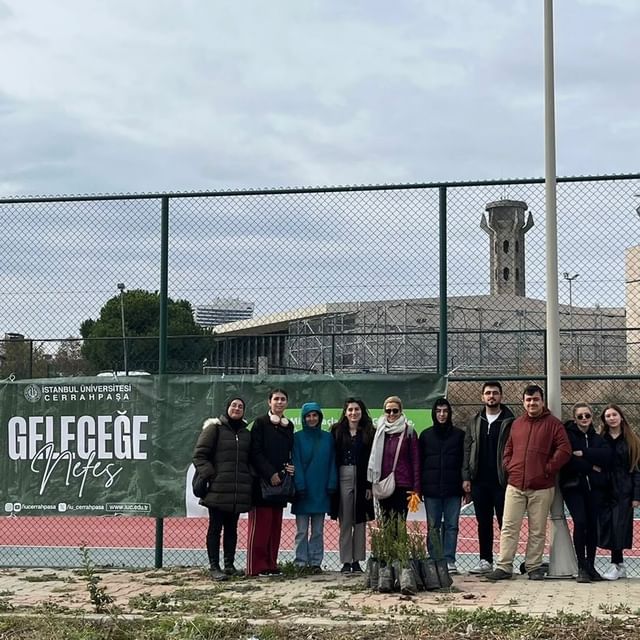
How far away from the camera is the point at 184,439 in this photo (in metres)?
10.4

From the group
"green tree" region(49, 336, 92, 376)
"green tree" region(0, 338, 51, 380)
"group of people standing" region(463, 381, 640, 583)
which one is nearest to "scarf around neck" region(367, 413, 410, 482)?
"group of people standing" region(463, 381, 640, 583)

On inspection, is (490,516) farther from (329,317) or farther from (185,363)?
(185,363)

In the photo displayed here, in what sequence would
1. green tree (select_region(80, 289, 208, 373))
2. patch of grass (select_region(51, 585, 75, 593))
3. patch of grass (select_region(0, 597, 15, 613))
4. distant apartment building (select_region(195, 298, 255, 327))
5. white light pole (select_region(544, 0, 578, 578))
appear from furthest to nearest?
green tree (select_region(80, 289, 208, 373)) → distant apartment building (select_region(195, 298, 255, 327)) → white light pole (select_region(544, 0, 578, 578)) → patch of grass (select_region(51, 585, 75, 593)) → patch of grass (select_region(0, 597, 15, 613))

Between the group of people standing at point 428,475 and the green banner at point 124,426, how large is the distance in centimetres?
37

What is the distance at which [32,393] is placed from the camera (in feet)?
35.1

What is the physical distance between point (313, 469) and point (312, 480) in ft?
0.35

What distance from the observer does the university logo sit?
1068 centimetres

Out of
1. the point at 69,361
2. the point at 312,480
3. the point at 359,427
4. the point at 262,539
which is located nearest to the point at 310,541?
the point at 262,539

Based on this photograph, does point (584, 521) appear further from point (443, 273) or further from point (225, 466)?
point (225, 466)

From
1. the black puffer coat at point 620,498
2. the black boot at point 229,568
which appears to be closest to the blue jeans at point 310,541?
the black boot at point 229,568

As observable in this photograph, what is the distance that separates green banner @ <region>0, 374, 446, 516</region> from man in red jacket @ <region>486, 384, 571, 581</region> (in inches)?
43.4

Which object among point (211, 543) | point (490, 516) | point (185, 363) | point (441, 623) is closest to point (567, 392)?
point (185, 363)

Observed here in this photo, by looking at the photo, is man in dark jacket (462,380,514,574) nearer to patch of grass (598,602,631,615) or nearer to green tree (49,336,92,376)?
patch of grass (598,602,631,615)

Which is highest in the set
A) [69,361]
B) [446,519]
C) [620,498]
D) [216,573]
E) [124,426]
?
[69,361]
